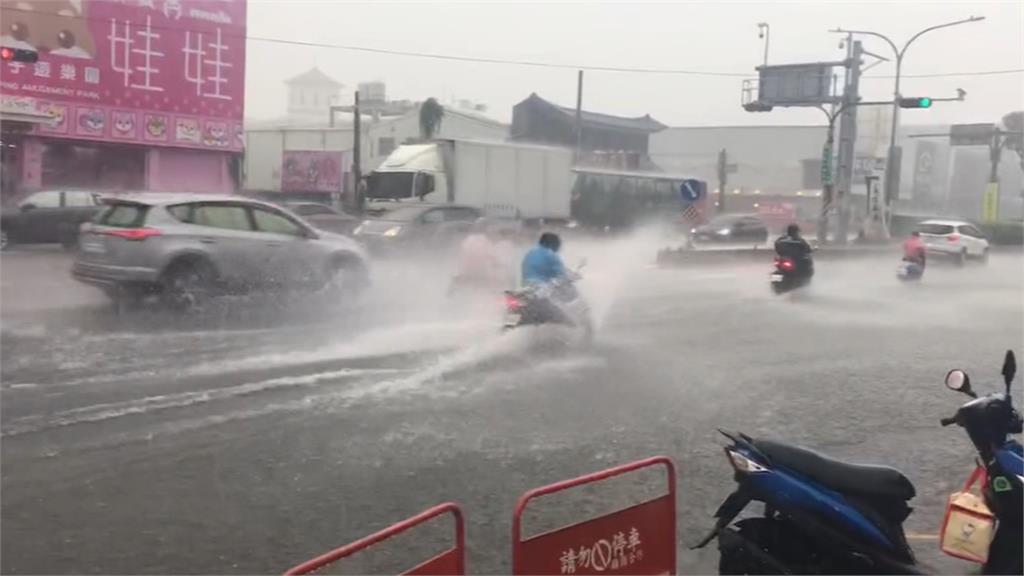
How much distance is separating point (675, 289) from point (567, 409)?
11.1m

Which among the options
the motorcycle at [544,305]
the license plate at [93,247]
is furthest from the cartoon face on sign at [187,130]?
the motorcycle at [544,305]

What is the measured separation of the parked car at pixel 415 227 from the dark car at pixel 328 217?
36 cm

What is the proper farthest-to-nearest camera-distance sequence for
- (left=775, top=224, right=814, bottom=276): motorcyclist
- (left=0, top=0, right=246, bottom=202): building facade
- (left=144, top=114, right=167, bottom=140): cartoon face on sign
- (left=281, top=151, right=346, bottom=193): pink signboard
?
1. (left=281, top=151, right=346, bottom=193): pink signboard
2. (left=144, top=114, right=167, bottom=140): cartoon face on sign
3. (left=0, top=0, right=246, bottom=202): building facade
4. (left=775, top=224, right=814, bottom=276): motorcyclist

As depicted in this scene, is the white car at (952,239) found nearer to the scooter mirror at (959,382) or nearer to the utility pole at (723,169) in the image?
the utility pole at (723,169)

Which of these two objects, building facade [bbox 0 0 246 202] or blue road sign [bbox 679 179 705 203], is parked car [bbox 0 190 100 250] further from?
blue road sign [bbox 679 179 705 203]

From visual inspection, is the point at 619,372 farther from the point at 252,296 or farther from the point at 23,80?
the point at 23,80

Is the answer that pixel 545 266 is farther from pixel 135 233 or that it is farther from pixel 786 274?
pixel 786 274

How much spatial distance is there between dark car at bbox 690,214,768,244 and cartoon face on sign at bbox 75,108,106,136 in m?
15.3

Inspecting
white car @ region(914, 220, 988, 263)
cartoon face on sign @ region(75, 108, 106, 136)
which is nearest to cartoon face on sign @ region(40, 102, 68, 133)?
cartoon face on sign @ region(75, 108, 106, 136)

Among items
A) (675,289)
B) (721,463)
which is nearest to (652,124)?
(675,289)

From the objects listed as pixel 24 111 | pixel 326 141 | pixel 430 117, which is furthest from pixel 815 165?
pixel 24 111

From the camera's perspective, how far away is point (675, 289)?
61.3 ft

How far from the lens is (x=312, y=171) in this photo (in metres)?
28.9

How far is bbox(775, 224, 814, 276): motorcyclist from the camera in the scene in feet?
54.0
